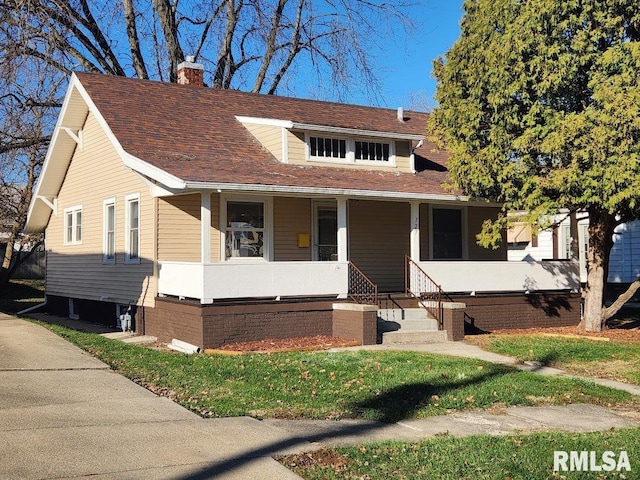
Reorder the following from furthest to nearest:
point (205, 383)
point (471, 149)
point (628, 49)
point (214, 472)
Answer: point (471, 149) → point (628, 49) → point (205, 383) → point (214, 472)

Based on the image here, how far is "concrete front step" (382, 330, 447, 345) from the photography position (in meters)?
14.8

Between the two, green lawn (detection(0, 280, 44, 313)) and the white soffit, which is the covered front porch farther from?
green lawn (detection(0, 280, 44, 313))

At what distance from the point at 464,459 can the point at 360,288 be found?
31.3ft

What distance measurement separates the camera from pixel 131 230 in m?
17.7

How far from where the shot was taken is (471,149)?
1636 centimetres

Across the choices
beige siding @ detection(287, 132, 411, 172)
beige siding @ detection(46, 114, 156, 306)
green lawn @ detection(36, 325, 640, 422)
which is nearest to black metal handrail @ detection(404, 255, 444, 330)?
beige siding @ detection(287, 132, 411, 172)

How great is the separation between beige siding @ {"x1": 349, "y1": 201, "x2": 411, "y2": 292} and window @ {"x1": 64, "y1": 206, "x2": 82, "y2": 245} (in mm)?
8232

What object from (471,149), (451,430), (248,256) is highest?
(471,149)

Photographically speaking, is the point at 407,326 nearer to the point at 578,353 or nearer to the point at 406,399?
the point at 578,353

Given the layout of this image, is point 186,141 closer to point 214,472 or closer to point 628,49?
point 628,49

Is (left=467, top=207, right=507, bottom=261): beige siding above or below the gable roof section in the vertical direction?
below

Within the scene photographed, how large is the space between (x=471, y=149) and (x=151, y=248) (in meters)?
7.53

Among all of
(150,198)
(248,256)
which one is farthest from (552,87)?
(150,198)

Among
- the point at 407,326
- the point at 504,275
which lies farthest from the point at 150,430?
the point at 504,275
